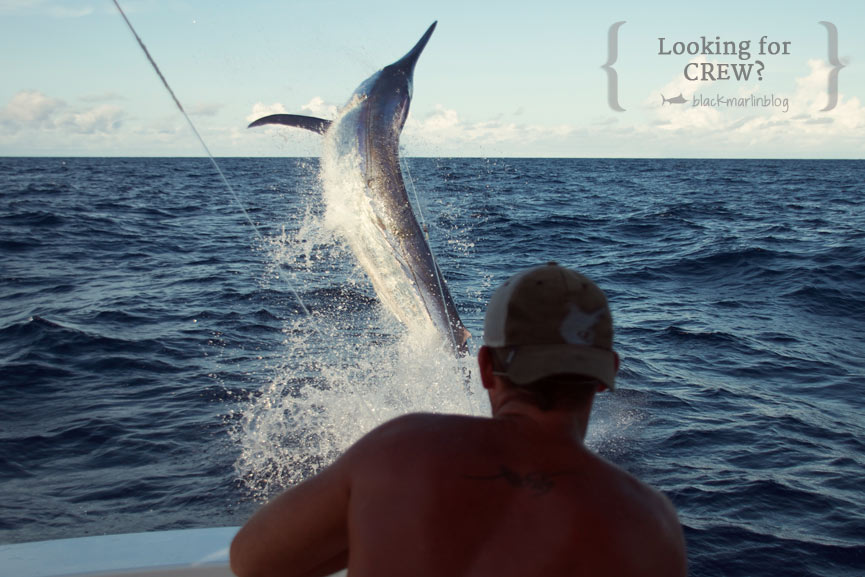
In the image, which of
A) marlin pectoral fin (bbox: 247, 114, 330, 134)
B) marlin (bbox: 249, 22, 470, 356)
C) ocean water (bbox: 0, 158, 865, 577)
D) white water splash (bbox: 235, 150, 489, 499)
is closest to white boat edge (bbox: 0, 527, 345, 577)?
ocean water (bbox: 0, 158, 865, 577)

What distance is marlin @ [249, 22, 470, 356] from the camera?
4949 mm

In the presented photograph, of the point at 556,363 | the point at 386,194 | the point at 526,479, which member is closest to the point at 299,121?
the point at 386,194

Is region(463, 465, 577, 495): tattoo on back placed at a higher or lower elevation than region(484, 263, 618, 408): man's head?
lower

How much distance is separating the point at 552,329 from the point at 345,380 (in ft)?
18.9

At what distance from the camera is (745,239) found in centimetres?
1628

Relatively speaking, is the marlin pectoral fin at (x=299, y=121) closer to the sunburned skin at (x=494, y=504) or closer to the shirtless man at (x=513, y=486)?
the shirtless man at (x=513, y=486)

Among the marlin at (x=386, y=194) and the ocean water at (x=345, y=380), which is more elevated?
the marlin at (x=386, y=194)

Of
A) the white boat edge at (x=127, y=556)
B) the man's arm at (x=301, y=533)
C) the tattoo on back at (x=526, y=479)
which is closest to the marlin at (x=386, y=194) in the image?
the white boat edge at (x=127, y=556)

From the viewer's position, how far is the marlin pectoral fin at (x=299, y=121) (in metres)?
5.28

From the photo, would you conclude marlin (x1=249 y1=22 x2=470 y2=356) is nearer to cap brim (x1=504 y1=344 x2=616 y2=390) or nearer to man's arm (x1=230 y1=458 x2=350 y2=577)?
man's arm (x1=230 y1=458 x2=350 y2=577)

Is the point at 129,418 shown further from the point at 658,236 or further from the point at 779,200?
the point at 779,200

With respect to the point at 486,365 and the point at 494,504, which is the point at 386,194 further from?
the point at 494,504

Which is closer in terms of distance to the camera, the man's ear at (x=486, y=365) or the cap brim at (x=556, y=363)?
the cap brim at (x=556, y=363)

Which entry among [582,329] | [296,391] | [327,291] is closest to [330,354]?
[296,391]
